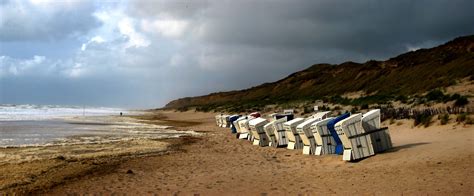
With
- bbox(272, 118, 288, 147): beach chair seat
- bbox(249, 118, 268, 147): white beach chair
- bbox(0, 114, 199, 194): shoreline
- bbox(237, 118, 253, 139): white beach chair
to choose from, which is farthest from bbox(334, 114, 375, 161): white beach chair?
bbox(237, 118, 253, 139): white beach chair

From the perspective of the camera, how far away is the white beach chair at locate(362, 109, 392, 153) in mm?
12273

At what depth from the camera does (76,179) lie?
10.8m

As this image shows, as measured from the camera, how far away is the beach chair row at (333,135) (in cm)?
1191

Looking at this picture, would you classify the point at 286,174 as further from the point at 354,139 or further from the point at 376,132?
the point at 376,132

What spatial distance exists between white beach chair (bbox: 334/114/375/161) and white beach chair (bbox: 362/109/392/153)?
25 cm

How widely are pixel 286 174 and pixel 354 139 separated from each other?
2.29 meters

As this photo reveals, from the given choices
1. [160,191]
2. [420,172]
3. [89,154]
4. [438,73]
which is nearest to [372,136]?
[420,172]

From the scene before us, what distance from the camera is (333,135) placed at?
44.1 ft

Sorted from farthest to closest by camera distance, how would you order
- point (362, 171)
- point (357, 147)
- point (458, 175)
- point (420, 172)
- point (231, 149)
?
point (231, 149) < point (357, 147) < point (362, 171) < point (420, 172) < point (458, 175)

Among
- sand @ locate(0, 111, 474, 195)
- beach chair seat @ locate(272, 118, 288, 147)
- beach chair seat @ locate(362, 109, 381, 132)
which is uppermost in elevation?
beach chair seat @ locate(362, 109, 381, 132)

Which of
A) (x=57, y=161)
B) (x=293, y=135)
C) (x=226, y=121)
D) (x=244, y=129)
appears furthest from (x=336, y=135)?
(x=226, y=121)

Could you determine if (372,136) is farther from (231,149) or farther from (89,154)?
(89,154)

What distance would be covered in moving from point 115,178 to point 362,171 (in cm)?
604

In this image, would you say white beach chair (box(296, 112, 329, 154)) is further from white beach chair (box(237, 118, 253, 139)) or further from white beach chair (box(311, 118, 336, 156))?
white beach chair (box(237, 118, 253, 139))
